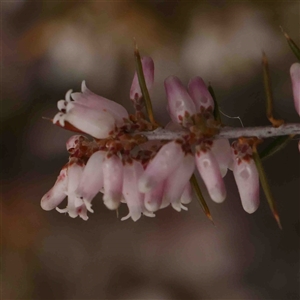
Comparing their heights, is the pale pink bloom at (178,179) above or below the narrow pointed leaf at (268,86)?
below

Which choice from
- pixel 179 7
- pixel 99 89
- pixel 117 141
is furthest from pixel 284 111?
pixel 117 141

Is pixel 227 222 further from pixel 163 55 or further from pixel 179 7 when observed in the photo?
pixel 179 7

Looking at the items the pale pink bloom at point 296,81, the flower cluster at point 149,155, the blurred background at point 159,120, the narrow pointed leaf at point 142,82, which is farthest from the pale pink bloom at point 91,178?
the blurred background at point 159,120

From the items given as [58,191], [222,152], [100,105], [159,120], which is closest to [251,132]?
[222,152]

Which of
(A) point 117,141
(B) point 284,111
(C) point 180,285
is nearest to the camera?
(A) point 117,141

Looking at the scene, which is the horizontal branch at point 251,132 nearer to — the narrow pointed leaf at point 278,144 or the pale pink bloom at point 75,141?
the narrow pointed leaf at point 278,144

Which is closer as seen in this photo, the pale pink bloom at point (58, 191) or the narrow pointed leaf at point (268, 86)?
the narrow pointed leaf at point (268, 86)

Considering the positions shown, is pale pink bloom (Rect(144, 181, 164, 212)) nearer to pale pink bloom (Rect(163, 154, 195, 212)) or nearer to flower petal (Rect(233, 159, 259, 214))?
pale pink bloom (Rect(163, 154, 195, 212))
